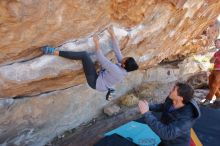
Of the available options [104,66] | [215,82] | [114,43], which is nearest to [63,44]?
[104,66]

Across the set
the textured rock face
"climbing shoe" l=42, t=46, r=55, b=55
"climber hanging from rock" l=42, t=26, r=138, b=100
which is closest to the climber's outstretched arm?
"climber hanging from rock" l=42, t=26, r=138, b=100

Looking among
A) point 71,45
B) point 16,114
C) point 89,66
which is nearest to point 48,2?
point 71,45

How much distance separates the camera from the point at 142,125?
20.5 feet

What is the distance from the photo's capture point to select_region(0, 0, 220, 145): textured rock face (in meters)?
3.98

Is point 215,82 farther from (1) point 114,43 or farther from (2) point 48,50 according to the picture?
(2) point 48,50

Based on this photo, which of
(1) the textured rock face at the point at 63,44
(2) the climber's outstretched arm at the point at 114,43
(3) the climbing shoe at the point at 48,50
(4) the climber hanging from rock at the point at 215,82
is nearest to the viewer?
(1) the textured rock face at the point at 63,44

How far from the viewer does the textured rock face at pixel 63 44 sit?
398cm

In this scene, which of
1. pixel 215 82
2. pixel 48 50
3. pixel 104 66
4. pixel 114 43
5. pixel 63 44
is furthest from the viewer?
pixel 215 82

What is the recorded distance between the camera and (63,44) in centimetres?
468

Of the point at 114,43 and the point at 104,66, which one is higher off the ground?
the point at 114,43

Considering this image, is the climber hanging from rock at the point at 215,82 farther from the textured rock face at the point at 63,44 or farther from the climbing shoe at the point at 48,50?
the climbing shoe at the point at 48,50

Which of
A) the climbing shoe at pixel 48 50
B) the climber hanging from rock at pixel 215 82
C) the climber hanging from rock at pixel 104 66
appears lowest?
the climber hanging from rock at pixel 215 82

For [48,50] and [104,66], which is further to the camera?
[104,66]

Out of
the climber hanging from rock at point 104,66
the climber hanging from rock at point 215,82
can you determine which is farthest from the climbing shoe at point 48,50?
the climber hanging from rock at point 215,82
